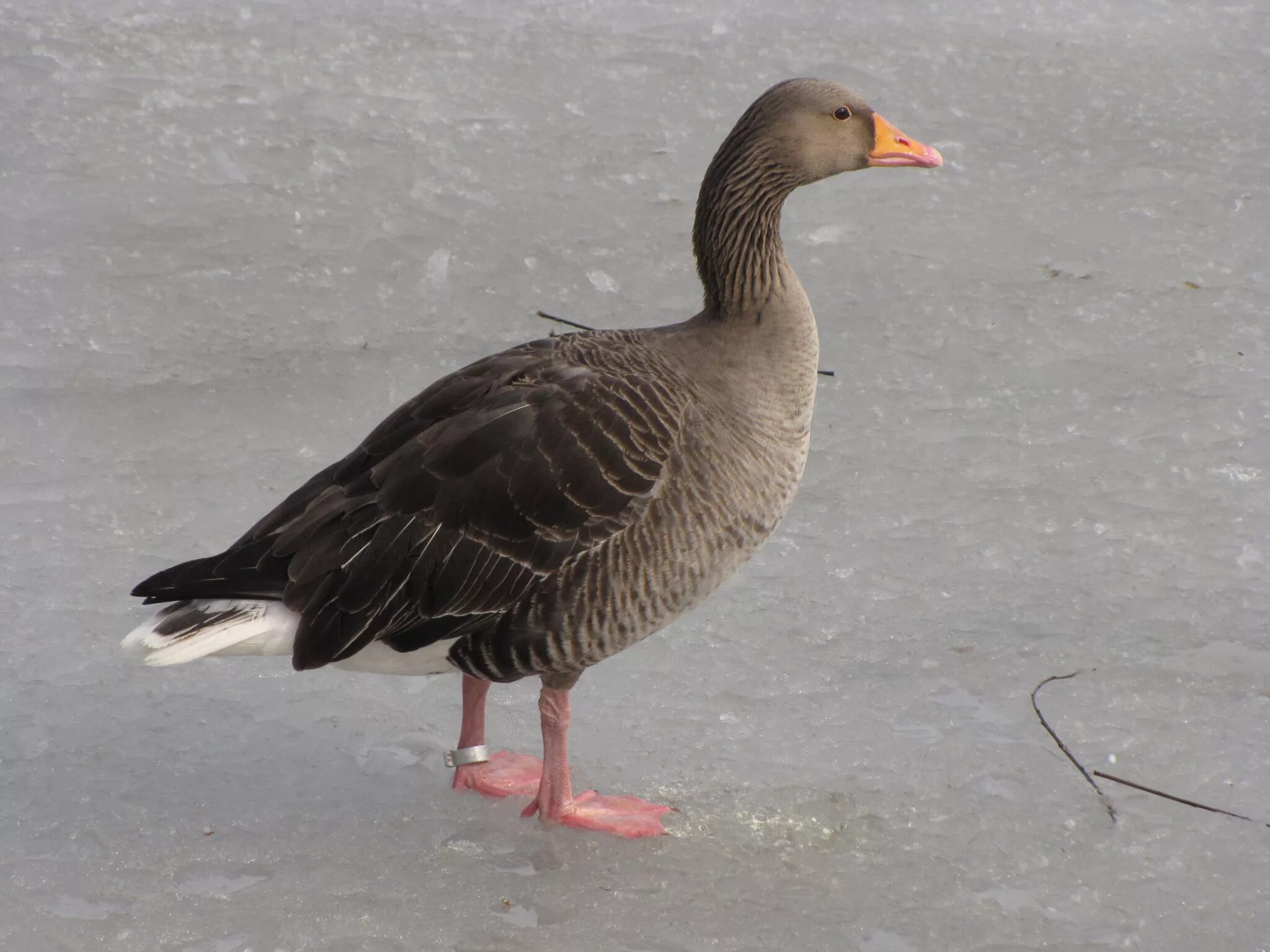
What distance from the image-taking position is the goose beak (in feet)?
14.1

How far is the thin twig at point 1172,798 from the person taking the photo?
396 centimetres

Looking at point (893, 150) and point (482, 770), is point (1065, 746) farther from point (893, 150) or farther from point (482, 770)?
point (893, 150)

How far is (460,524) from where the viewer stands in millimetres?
Result: 3918

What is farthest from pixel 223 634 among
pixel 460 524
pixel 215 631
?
pixel 460 524

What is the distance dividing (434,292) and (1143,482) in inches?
125

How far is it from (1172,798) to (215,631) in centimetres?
273

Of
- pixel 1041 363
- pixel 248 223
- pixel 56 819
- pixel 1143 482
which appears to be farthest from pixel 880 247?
pixel 56 819

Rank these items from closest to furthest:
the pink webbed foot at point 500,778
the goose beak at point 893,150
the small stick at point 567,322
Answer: the pink webbed foot at point 500,778 < the goose beak at point 893,150 < the small stick at point 567,322

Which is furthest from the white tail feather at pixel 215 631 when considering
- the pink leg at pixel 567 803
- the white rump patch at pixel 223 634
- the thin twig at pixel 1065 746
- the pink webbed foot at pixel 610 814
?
the thin twig at pixel 1065 746

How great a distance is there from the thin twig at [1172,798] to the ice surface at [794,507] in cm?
3

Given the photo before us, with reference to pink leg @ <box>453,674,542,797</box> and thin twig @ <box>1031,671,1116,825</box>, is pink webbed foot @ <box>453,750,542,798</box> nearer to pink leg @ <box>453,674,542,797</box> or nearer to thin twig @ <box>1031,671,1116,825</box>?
pink leg @ <box>453,674,542,797</box>

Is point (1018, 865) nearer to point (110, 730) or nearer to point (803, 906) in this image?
point (803, 906)

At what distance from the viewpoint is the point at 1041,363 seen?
608 cm

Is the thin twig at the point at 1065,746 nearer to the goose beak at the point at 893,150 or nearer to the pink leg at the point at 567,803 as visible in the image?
the pink leg at the point at 567,803
